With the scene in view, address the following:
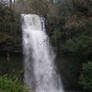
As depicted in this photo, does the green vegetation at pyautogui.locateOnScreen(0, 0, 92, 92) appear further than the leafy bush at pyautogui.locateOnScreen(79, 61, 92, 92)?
Yes

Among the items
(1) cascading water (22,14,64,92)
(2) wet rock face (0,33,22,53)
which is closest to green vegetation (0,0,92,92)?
(2) wet rock face (0,33,22,53)

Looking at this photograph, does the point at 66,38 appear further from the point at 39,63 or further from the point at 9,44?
the point at 9,44

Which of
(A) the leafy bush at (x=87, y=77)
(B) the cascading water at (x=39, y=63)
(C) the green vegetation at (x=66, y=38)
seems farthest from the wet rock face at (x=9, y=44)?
(A) the leafy bush at (x=87, y=77)

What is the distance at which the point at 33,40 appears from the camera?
12672 mm

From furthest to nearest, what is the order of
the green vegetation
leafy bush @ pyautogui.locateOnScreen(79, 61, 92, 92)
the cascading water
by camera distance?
the cascading water → the green vegetation → leafy bush @ pyautogui.locateOnScreen(79, 61, 92, 92)

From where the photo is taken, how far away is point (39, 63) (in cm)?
1193

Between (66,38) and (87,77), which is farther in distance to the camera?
(66,38)

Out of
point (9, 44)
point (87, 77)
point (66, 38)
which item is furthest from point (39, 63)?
point (87, 77)

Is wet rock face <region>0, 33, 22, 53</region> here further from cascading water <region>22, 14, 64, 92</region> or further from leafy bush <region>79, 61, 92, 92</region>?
leafy bush <region>79, 61, 92, 92</region>

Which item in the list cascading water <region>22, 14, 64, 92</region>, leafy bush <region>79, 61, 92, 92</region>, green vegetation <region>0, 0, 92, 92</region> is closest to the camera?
leafy bush <region>79, 61, 92, 92</region>

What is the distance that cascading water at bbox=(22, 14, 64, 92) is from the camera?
37.1 feet

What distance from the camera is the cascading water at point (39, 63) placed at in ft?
37.1

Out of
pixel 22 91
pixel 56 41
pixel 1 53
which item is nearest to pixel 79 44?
pixel 56 41

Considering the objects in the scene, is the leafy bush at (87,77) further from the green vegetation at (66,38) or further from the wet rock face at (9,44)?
the wet rock face at (9,44)
